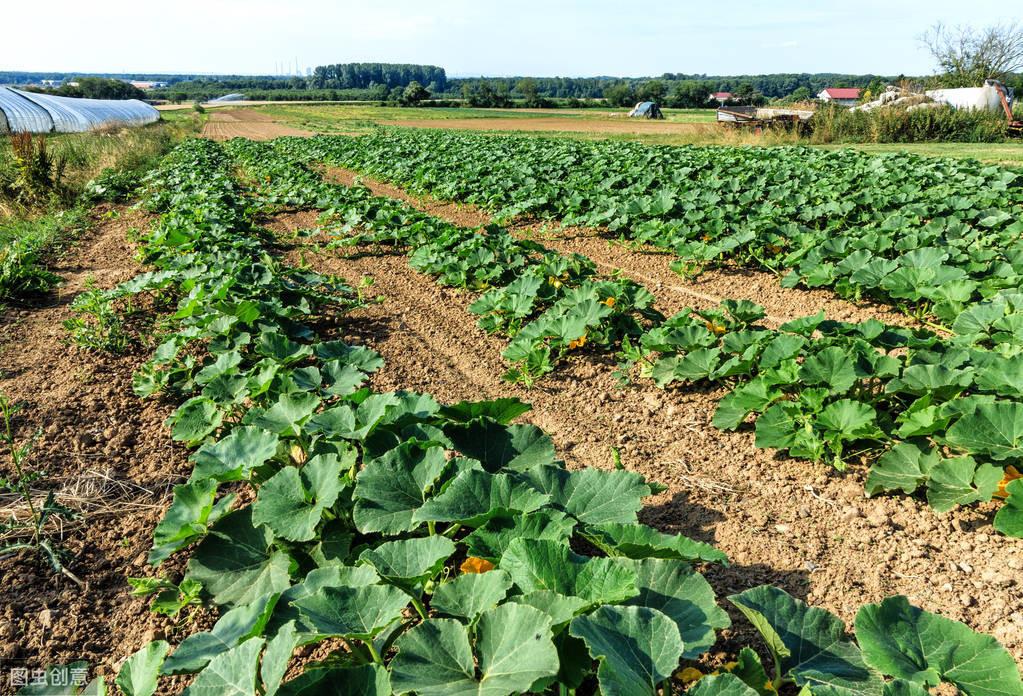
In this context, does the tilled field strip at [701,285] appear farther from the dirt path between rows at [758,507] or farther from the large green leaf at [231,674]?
the large green leaf at [231,674]

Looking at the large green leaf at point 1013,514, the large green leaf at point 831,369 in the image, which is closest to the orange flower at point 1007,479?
the large green leaf at point 1013,514

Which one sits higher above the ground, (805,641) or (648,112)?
(648,112)

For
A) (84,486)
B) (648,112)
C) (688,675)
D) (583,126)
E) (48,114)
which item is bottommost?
→ (84,486)

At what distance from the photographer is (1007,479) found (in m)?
2.81

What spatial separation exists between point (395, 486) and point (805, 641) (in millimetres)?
1268

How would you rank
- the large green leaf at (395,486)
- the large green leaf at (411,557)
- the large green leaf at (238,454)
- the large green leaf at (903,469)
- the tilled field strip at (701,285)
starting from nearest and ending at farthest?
the large green leaf at (411,557), the large green leaf at (395,486), the large green leaf at (238,454), the large green leaf at (903,469), the tilled field strip at (701,285)

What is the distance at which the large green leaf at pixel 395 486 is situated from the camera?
2.12 meters

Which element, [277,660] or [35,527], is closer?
[277,660]

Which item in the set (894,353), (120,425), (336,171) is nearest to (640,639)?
Answer: (120,425)

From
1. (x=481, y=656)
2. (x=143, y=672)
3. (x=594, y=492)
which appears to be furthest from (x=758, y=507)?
(x=143, y=672)

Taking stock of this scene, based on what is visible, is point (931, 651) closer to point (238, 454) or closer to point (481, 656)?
point (481, 656)

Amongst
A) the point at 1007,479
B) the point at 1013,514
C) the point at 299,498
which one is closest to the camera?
the point at 299,498

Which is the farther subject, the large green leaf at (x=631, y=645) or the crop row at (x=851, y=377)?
the crop row at (x=851, y=377)

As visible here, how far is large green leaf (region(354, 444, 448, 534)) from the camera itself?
2.12 metres
